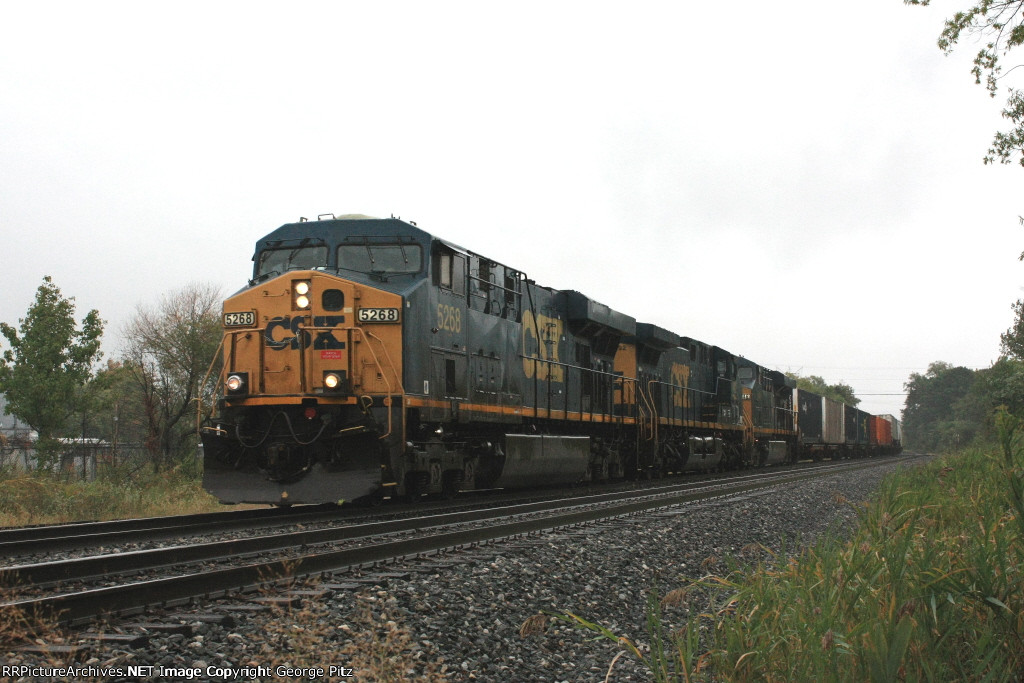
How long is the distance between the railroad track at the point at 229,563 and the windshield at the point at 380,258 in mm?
3460

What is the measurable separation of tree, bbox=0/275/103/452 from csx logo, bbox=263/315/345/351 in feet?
60.5

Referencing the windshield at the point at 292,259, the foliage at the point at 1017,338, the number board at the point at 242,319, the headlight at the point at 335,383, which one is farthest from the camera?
the foliage at the point at 1017,338

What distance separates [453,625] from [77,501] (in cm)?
921

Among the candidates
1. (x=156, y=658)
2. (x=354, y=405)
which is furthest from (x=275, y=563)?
(x=354, y=405)

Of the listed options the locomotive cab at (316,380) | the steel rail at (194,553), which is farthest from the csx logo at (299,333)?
the steel rail at (194,553)

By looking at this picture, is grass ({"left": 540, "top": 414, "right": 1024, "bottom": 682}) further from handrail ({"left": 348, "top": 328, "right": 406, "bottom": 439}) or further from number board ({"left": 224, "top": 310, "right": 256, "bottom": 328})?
number board ({"left": 224, "top": 310, "right": 256, "bottom": 328})

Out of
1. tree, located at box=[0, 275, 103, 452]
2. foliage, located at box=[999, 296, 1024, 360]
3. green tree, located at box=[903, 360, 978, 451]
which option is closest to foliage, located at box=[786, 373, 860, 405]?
green tree, located at box=[903, 360, 978, 451]

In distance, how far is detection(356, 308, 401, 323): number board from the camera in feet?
35.1

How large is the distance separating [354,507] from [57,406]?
18792 mm

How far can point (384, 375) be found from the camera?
10484mm

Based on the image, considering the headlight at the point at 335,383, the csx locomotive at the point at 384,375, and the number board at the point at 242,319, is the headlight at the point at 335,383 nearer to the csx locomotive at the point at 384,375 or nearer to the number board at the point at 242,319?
the csx locomotive at the point at 384,375

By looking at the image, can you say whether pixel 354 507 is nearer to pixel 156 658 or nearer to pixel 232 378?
pixel 232 378

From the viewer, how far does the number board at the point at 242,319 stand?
1109cm

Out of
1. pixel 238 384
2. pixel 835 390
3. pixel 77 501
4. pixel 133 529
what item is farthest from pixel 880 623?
pixel 835 390
